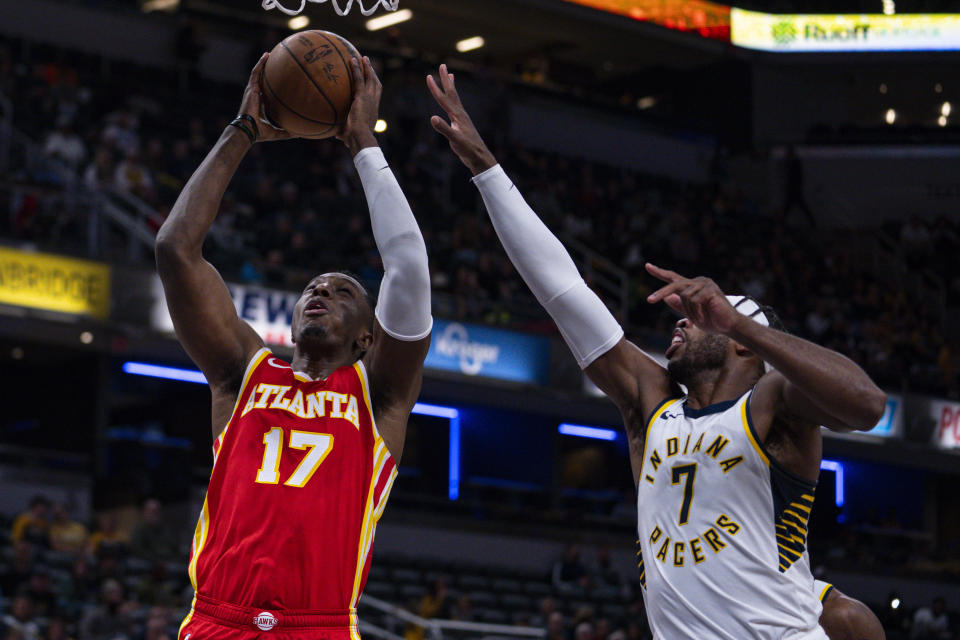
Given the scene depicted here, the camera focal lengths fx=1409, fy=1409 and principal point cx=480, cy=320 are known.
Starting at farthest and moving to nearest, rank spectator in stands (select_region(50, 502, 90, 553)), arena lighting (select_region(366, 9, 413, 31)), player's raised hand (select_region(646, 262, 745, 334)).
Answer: arena lighting (select_region(366, 9, 413, 31)), spectator in stands (select_region(50, 502, 90, 553)), player's raised hand (select_region(646, 262, 745, 334))

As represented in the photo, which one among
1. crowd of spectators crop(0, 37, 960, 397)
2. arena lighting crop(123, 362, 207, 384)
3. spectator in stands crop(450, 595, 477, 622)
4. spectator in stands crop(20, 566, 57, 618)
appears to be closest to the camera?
spectator in stands crop(20, 566, 57, 618)

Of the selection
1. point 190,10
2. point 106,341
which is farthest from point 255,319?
point 190,10

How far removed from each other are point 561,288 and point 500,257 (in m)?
17.3

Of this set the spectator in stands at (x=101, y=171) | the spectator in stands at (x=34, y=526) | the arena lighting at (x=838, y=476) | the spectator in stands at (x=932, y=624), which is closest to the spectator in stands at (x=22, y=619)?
the spectator in stands at (x=34, y=526)

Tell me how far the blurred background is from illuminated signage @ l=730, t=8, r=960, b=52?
0.24 feet

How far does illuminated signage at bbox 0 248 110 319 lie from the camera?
16.6m

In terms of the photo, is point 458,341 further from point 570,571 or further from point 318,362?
point 318,362

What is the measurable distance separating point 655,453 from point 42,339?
1583 cm

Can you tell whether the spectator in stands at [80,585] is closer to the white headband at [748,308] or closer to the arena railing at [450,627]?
the arena railing at [450,627]

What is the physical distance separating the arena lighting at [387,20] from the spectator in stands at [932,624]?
16.0m

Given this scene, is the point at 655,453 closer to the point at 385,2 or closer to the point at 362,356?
the point at 362,356

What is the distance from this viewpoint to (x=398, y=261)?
14.9ft

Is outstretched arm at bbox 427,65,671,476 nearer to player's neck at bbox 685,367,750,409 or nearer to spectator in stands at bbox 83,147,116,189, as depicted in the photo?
player's neck at bbox 685,367,750,409

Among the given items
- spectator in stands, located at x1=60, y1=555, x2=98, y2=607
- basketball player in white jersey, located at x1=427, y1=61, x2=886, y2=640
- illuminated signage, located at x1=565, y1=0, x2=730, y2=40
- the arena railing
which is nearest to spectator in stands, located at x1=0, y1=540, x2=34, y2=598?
spectator in stands, located at x1=60, y1=555, x2=98, y2=607
